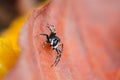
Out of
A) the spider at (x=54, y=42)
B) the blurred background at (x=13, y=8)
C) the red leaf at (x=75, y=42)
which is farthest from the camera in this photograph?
the blurred background at (x=13, y=8)

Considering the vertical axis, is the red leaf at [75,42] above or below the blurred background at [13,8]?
below

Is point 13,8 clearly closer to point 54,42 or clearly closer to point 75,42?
point 75,42

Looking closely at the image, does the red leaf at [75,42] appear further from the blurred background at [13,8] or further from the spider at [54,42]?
the blurred background at [13,8]

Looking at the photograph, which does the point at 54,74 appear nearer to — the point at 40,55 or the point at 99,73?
the point at 40,55

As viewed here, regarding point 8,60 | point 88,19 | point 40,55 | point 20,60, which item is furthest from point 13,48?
point 88,19

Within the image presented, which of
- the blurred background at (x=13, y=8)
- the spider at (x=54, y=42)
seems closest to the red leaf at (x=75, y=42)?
the spider at (x=54, y=42)

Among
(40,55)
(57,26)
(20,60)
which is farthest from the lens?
(57,26)

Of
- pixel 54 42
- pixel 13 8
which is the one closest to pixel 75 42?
pixel 54 42

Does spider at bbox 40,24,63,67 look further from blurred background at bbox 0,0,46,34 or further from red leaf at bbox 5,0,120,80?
blurred background at bbox 0,0,46,34

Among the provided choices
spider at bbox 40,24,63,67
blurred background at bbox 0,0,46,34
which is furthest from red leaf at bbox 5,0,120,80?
blurred background at bbox 0,0,46,34
